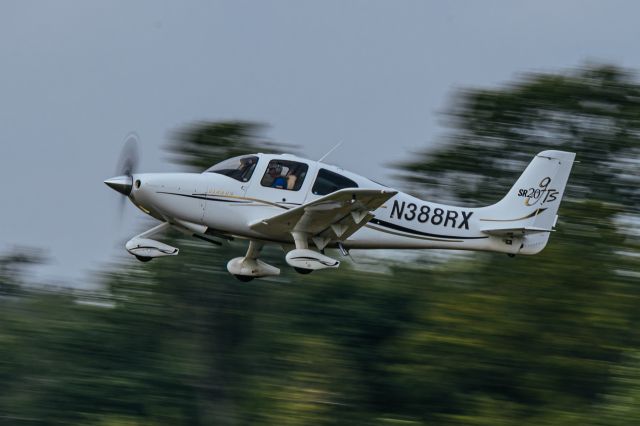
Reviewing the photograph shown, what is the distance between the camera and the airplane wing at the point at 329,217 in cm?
1669

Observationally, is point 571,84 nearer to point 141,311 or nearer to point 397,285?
point 397,285

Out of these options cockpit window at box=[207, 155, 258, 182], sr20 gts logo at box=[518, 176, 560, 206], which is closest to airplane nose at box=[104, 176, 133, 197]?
cockpit window at box=[207, 155, 258, 182]

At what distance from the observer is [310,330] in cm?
3412

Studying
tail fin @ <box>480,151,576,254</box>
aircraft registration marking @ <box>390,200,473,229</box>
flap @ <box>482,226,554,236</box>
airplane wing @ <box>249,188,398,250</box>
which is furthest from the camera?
tail fin @ <box>480,151,576,254</box>

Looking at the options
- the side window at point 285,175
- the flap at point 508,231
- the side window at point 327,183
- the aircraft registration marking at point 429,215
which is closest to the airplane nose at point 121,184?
the side window at point 285,175

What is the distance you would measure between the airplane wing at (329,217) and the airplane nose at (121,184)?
182 cm

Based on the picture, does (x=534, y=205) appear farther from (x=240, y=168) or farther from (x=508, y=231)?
(x=240, y=168)

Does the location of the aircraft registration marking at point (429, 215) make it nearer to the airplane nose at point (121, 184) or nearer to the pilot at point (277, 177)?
the pilot at point (277, 177)

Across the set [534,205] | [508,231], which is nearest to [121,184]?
[508,231]

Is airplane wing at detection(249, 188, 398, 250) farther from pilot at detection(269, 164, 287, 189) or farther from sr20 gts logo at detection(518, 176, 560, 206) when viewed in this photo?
sr20 gts logo at detection(518, 176, 560, 206)

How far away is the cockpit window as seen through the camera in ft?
57.6

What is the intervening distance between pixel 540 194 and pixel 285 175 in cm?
468

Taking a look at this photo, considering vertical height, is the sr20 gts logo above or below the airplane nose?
below

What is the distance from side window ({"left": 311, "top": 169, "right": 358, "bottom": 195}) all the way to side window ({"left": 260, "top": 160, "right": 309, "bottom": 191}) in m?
0.22
